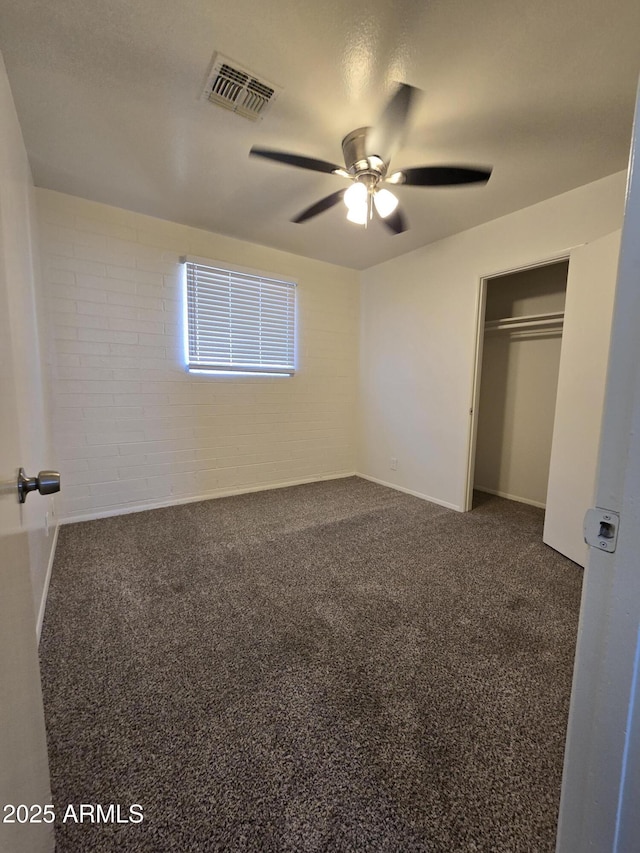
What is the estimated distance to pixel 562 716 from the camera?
128cm

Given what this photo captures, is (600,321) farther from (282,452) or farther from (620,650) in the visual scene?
(282,452)

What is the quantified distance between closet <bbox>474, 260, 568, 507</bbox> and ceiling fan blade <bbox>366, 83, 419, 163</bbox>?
6.03 ft

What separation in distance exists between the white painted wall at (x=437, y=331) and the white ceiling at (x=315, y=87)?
0.85ft

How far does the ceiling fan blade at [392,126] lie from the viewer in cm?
160

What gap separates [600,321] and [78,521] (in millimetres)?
4176

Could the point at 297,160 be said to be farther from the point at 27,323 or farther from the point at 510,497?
the point at 510,497

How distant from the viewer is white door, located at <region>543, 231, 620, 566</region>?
88.0 inches

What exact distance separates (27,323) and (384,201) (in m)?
2.15

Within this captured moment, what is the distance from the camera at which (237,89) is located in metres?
1.71

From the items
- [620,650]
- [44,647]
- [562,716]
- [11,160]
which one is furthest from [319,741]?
[11,160]

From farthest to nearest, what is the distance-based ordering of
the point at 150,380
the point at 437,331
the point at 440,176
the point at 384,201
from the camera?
1. the point at 437,331
2. the point at 150,380
3. the point at 384,201
4. the point at 440,176

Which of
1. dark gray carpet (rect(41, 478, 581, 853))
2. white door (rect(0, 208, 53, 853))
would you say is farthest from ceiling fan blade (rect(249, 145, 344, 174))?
dark gray carpet (rect(41, 478, 581, 853))

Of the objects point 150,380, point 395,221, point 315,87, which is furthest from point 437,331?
point 150,380

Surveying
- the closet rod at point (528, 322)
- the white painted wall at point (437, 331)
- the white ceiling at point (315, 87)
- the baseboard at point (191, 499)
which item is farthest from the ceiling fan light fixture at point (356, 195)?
the baseboard at point (191, 499)
